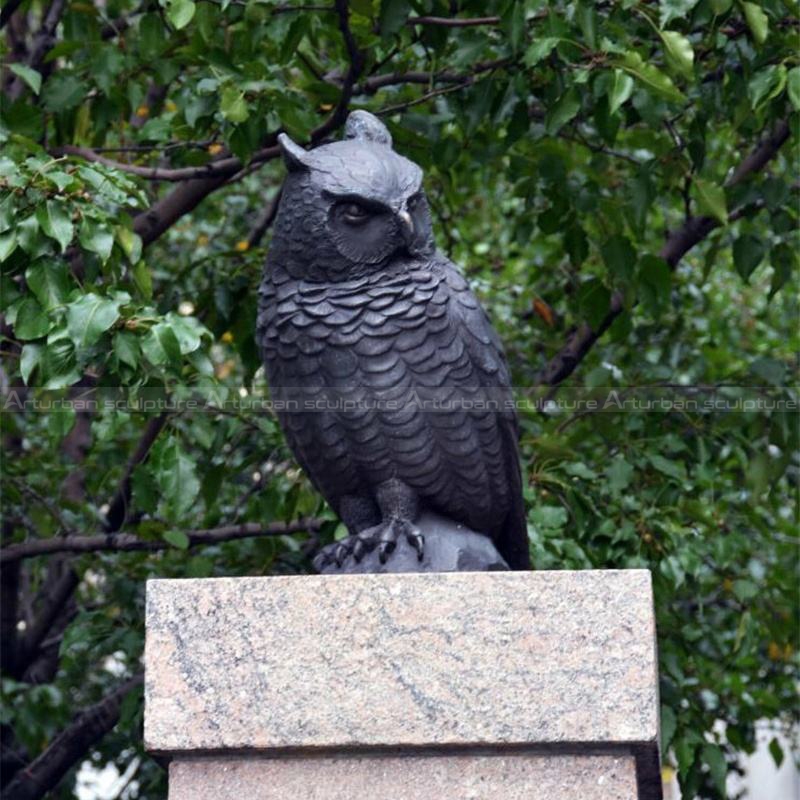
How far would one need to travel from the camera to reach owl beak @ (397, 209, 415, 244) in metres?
3.23

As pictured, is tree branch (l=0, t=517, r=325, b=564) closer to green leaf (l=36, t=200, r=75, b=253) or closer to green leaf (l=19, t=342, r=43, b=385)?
green leaf (l=19, t=342, r=43, b=385)

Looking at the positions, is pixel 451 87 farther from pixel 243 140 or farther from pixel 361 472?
pixel 361 472

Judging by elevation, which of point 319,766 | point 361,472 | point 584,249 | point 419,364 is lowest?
point 584,249

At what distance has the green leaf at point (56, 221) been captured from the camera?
3791mm

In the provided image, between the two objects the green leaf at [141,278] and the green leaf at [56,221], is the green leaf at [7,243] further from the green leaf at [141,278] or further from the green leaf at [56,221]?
the green leaf at [141,278]

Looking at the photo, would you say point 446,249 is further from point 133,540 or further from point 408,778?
point 408,778

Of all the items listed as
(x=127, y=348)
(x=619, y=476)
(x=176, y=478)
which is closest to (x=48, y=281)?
(x=127, y=348)

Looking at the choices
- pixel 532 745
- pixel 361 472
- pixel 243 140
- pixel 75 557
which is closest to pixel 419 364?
pixel 361 472

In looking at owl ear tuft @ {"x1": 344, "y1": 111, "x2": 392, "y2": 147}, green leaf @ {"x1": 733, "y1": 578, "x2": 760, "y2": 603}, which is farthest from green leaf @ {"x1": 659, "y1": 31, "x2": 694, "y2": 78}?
green leaf @ {"x1": 733, "y1": 578, "x2": 760, "y2": 603}

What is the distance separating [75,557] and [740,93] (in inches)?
101

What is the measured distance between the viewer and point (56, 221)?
12.6 feet

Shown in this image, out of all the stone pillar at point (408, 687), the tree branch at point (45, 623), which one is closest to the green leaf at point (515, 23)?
the stone pillar at point (408, 687)

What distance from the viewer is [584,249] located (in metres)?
5.20

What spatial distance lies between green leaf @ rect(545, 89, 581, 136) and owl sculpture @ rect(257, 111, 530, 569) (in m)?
1.13
